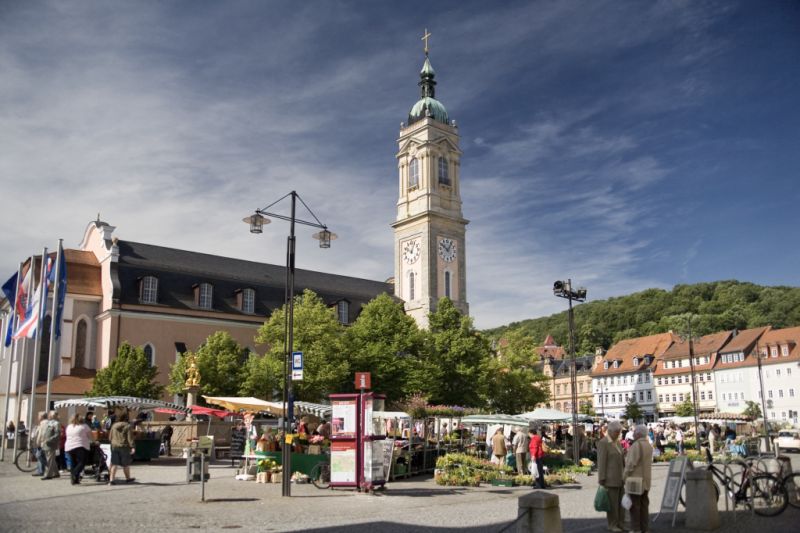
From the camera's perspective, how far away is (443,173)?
74312mm

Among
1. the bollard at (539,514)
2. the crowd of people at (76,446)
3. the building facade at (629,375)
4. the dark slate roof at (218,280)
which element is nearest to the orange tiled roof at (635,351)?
the building facade at (629,375)

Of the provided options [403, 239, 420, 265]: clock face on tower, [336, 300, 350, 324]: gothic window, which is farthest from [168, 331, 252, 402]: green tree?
[403, 239, 420, 265]: clock face on tower

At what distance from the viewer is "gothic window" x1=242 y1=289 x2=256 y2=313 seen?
65500 mm

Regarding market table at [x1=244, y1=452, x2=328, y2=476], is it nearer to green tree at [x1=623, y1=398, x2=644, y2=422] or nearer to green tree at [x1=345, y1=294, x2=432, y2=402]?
green tree at [x1=345, y1=294, x2=432, y2=402]

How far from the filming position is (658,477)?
86.4 ft

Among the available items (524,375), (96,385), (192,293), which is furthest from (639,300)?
(96,385)

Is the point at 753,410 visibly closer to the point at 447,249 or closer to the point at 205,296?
the point at 447,249

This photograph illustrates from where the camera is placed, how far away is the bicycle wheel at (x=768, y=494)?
14.9 m

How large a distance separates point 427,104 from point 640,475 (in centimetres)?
6691

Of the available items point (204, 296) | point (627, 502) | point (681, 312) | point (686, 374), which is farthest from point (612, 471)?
point (681, 312)

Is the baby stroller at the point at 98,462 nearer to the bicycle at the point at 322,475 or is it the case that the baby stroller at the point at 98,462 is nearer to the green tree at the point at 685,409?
the bicycle at the point at 322,475

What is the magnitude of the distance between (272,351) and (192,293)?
1382 centimetres

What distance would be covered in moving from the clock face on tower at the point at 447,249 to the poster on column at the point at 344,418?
169 feet

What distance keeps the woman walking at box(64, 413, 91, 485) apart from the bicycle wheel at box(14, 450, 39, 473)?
202 inches
